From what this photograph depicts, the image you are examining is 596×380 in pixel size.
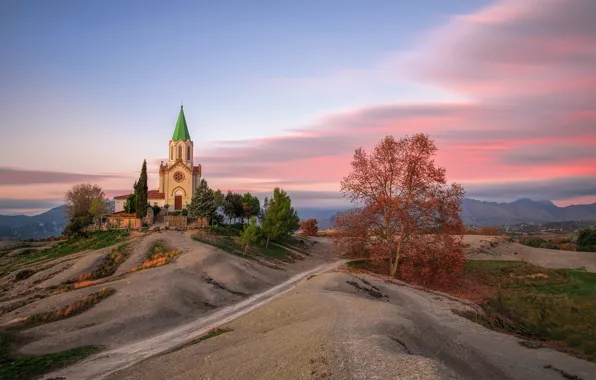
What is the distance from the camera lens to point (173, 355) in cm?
1966

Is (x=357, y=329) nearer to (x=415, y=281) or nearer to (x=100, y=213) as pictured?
(x=415, y=281)

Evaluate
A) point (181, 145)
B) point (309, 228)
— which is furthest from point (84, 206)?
point (309, 228)

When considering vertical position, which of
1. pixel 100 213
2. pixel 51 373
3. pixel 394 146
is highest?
pixel 394 146

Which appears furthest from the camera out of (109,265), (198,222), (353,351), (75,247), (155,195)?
(155,195)

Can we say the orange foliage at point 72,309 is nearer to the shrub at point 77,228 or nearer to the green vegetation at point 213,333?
the green vegetation at point 213,333

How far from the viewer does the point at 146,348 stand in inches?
882

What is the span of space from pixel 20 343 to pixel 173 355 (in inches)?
410

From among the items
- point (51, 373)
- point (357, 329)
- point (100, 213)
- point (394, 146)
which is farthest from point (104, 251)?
point (357, 329)

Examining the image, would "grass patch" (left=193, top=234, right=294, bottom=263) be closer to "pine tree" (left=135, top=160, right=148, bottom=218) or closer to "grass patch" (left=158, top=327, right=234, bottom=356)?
"pine tree" (left=135, top=160, right=148, bottom=218)

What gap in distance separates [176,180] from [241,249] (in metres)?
31.7

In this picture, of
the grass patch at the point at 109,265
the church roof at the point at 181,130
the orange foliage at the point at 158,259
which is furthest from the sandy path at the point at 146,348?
the church roof at the point at 181,130

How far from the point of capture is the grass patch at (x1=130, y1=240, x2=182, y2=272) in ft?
137

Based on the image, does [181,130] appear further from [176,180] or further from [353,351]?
[353,351]

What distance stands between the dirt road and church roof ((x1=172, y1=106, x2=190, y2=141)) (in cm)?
6649
